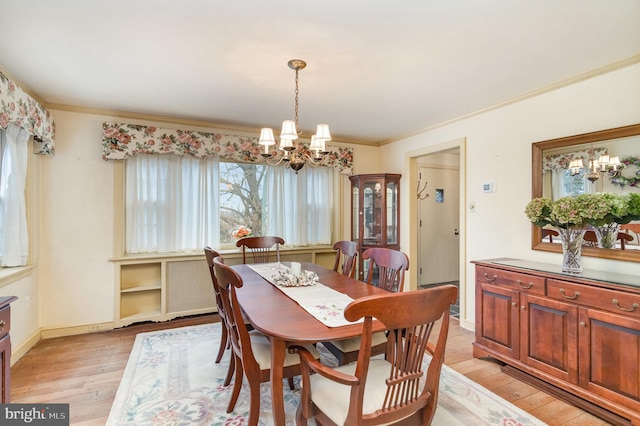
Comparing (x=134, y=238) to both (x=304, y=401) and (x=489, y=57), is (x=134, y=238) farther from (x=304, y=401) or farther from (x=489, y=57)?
(x=489, y=57)

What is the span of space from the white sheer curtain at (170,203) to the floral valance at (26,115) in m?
0.71

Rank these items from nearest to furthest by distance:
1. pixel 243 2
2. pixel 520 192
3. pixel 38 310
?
pixel 243 2, pixel 520 192, pixel 38 310

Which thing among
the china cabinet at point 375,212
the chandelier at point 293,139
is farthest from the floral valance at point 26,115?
the china cabinet at point 375,212

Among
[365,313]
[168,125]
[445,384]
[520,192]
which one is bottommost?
[445,384]

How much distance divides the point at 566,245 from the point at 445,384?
1349mm

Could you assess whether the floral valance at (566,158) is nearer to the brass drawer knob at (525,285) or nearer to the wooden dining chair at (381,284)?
the brass drawer knob at (525,285)

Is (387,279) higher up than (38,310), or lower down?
higher up

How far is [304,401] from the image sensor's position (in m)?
1.38

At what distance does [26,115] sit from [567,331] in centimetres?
441

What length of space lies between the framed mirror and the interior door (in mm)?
2474

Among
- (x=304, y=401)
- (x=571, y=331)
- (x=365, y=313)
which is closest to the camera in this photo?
(x=365, y=313)

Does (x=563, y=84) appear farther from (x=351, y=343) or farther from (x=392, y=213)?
(x=351, y=343)

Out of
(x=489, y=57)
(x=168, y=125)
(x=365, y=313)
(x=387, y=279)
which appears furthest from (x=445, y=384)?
(x=168, y=125)

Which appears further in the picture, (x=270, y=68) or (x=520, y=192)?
(x=520, y=192)
